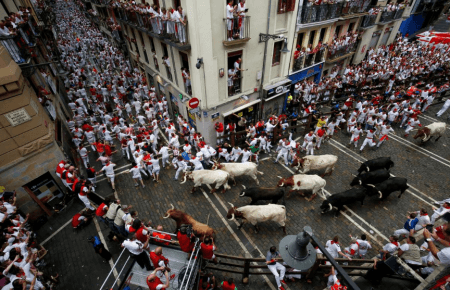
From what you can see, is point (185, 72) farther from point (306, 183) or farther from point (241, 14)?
point (306, 183)

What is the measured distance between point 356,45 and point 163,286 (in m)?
27.3

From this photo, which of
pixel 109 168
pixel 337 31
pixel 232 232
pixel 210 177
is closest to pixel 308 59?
pixel 337 31

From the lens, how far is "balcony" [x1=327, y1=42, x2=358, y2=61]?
19.0 meters

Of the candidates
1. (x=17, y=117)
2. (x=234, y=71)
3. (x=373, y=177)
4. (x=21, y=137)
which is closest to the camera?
(x=17, y=117)

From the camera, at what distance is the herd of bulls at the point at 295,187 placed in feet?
28.1

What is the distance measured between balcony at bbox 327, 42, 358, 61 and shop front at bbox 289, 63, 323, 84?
1.25 metres

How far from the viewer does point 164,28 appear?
41.2ft

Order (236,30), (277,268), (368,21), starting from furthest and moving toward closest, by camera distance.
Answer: (368,21), (236,30), (277,268)

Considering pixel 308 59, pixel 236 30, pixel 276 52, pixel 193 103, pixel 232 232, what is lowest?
pixel 232 232

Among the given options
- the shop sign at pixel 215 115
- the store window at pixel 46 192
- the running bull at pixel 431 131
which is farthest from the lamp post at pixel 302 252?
the running bull at pixel 431 131

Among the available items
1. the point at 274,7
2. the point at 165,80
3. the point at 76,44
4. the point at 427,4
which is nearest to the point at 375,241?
the point at 274,7

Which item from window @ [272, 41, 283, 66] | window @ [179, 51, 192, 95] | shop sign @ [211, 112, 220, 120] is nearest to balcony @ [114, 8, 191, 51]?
window @ [179, 51, 192, 95]

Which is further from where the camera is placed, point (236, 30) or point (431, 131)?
point (431, 131)

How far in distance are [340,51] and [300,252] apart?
71.6ft
